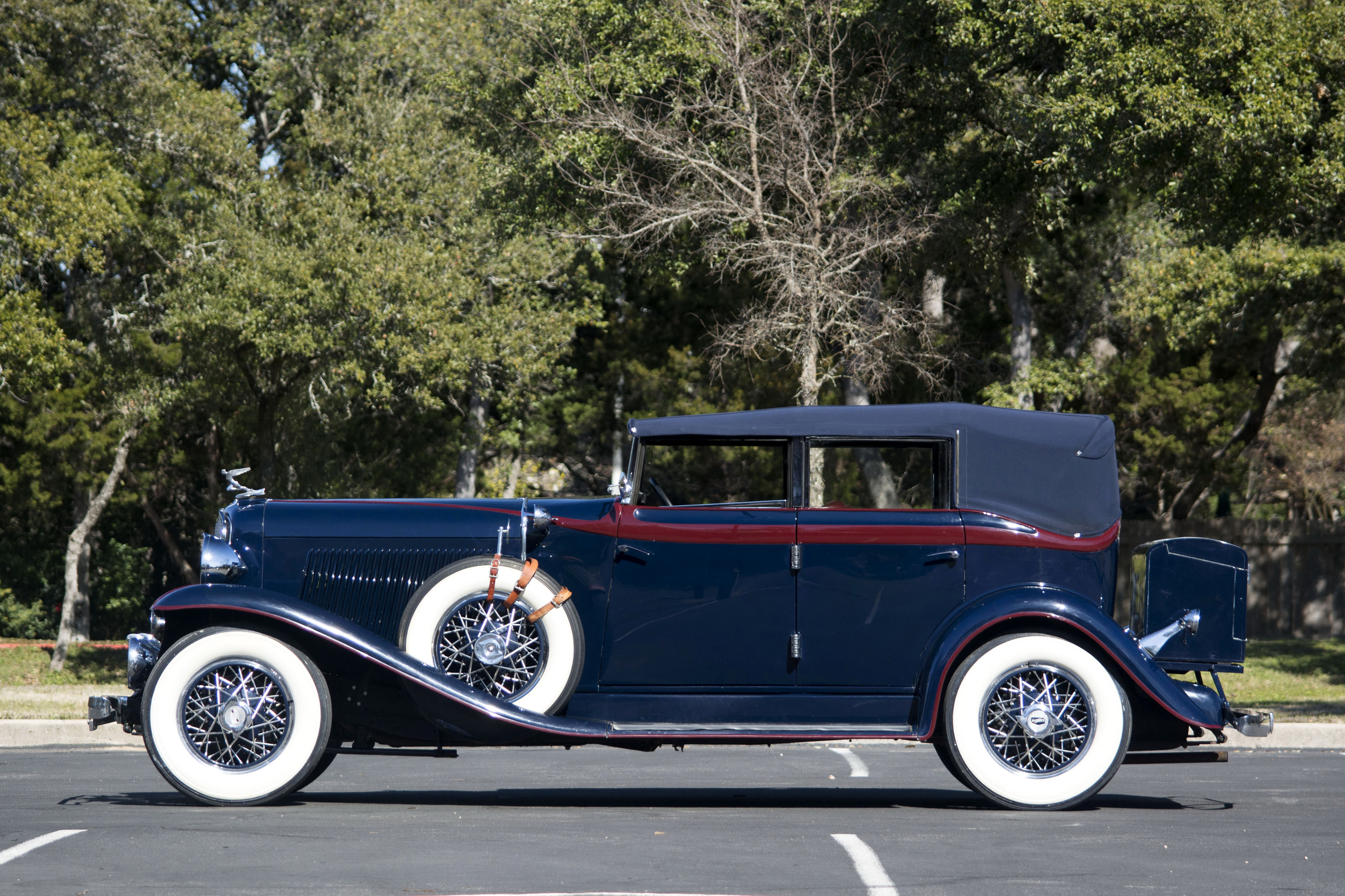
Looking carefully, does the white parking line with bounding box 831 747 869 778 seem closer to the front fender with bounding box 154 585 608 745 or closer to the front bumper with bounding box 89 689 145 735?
the front fender with bounding box 154 585 608 745

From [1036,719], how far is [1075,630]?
46cm

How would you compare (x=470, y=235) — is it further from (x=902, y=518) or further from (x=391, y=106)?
(x=902, y=518)

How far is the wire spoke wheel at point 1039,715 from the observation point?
6383mm

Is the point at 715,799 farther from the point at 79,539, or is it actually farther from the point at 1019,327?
the point at 79,539

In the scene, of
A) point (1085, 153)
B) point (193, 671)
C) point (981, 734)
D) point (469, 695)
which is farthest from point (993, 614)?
point (1085, 153)

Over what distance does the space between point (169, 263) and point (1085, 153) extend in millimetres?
12221

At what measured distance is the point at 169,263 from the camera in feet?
60.8

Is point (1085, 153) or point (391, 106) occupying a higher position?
point (391, 106)

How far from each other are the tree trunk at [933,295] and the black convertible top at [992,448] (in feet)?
35.9

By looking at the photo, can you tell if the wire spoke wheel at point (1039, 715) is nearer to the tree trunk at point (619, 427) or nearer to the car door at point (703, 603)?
the car door at point (703, 603)

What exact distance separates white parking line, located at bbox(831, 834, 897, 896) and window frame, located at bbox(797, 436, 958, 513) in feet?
5.35

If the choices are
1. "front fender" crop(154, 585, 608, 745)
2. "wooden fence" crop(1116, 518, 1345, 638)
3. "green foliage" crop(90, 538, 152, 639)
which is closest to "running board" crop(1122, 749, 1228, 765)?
"front fender" crop(154, 585, 608, 745)

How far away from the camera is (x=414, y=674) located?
6172 millimetres

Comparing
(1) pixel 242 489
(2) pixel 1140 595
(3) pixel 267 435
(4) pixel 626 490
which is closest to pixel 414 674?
(4) pixel 626 490
